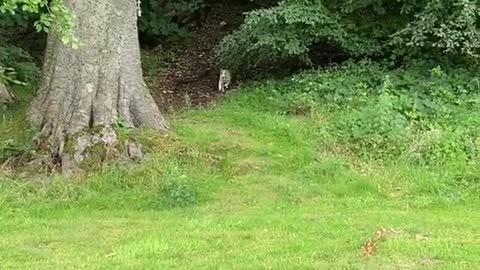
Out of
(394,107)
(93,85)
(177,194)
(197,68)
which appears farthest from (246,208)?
(197,68)

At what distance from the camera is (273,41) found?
10.4m

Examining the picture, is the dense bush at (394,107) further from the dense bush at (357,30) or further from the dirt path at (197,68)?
the dirt path at (197,68)

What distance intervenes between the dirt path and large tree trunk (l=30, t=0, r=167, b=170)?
193 cm

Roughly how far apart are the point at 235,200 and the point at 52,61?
253 centimetres

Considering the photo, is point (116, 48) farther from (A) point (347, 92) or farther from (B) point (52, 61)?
(A) point (347, 92)

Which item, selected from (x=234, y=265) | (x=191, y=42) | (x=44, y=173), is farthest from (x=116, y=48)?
(x=191, y=42)

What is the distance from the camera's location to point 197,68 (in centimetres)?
1321

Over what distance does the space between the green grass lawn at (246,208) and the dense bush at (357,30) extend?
1314 mm

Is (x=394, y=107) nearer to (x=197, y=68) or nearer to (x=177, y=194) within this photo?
(x=177, y=194)

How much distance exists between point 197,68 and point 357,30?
10.2 feet

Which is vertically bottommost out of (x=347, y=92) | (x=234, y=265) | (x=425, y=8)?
(x=234, y=265)

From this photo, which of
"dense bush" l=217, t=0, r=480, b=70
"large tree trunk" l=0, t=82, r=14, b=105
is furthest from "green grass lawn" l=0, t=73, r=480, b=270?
"dense bush" l=217, t=0, r=480, b=70

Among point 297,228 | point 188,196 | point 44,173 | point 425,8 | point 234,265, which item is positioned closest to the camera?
point 234,265

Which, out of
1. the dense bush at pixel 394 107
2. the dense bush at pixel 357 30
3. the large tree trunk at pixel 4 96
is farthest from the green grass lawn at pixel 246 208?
the dense bush at pixel 357 30
